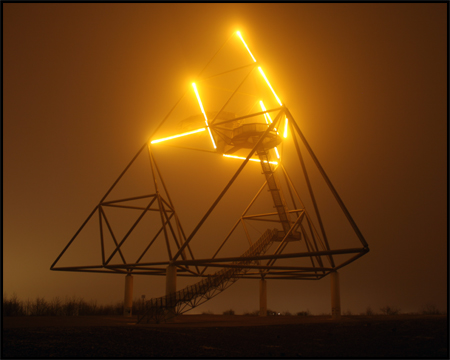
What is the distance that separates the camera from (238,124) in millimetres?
27141

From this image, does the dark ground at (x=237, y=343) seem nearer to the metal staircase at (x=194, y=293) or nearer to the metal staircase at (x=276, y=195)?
the metal staircase at (x=194, y=293)

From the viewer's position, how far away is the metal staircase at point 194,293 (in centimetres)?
2066

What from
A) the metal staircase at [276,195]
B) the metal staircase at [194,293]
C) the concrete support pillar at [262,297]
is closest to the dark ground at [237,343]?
the metal staircase at [194,293]

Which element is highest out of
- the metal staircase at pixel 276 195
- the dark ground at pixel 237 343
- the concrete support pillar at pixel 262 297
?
the metal staircase at pixel 276 195

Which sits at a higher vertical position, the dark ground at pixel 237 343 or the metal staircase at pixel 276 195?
the metal staircase at pixel 276 195

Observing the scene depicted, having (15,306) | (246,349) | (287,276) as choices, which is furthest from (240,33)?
(15,306)

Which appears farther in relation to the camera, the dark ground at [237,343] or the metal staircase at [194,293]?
the metal staircase at [194,293]

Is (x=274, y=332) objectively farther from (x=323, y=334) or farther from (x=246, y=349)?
(x=246, y=349)

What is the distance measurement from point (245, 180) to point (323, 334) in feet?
97.3

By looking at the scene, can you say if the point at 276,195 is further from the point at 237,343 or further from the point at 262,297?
the point at 237,343

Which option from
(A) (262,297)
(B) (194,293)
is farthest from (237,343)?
(A) (262,297)

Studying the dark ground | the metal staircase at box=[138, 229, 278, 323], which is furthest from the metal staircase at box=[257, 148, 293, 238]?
the dark ground

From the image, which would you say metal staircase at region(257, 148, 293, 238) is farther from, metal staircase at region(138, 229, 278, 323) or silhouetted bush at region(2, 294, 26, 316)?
silhouetted bush at region(2, 294, 26, 316)

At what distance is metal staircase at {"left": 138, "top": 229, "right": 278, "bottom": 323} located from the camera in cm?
2066
